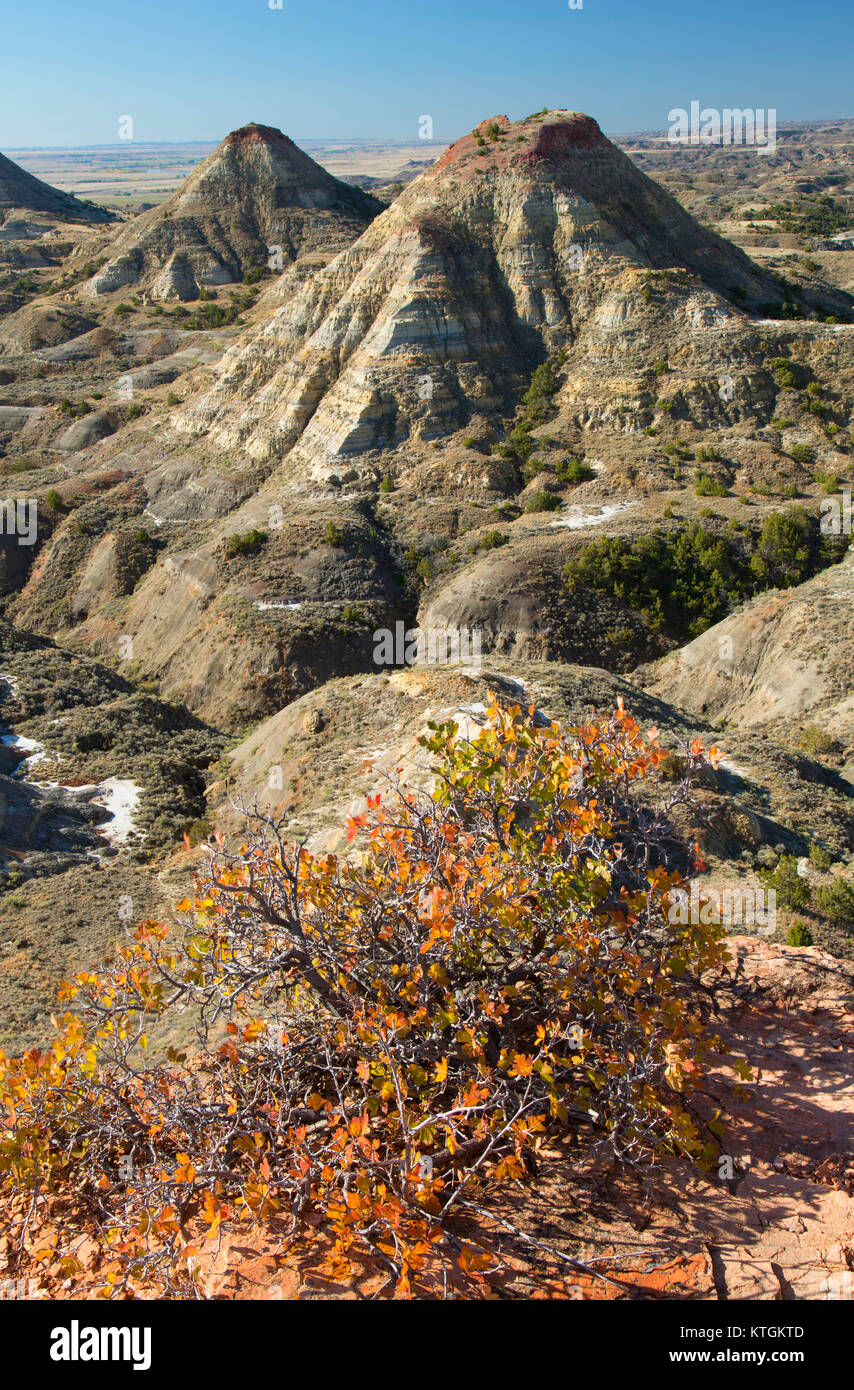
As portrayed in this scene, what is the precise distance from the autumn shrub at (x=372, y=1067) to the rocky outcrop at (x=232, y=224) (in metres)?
82.7

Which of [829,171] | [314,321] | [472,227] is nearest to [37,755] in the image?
[314,321]

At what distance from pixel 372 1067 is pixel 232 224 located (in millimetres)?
91963

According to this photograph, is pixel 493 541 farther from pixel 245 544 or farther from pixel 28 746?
pixel 28 746

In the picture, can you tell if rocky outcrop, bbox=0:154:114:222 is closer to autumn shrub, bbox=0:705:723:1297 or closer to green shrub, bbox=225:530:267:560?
green shrub, bbox=225:530:267:560

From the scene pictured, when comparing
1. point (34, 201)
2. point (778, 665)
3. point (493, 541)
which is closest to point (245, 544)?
point (493, 541)

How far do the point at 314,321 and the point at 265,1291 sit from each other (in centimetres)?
4887

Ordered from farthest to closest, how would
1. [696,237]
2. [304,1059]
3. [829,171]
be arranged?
1. [829,171]
2. [696,237]
3. [304,1059]

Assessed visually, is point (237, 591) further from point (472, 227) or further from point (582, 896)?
point (582, 896)

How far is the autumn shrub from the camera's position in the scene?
6.21 m

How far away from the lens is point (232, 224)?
82500 mm

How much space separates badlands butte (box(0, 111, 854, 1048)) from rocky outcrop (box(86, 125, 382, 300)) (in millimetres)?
24408

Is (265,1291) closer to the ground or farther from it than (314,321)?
closer to the ground

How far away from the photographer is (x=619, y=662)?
3322 centimetres

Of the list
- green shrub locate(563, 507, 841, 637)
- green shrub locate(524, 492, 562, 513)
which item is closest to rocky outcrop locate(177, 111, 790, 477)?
green shrub locate(524, 492, 562, 513)
